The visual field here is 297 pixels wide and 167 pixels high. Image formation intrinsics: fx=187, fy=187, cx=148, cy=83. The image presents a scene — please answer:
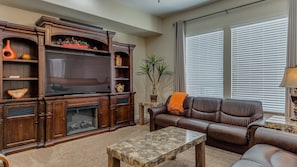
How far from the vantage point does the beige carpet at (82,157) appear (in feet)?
8.73

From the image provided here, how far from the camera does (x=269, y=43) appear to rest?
3516mm

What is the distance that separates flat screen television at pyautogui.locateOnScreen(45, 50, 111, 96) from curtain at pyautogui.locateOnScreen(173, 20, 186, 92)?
1.72 m

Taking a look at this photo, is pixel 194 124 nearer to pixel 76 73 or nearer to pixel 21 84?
pixel 76 73

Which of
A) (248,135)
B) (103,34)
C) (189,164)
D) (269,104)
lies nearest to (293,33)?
(269,104)

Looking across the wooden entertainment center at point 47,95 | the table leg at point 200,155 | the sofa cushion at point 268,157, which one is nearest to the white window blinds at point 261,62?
the sofa cushion at point 268,157

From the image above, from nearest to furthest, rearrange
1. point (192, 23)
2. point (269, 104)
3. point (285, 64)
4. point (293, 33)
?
point (293, 33) → point (285, 64) → point (269, 104) → point (192, 23)

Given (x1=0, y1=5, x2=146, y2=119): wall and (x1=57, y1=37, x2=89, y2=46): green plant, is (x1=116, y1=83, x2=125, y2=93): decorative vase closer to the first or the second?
(x1=0, y1=5, x2=146, y2=119): wall

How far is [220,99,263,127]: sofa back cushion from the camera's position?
3.32 meters

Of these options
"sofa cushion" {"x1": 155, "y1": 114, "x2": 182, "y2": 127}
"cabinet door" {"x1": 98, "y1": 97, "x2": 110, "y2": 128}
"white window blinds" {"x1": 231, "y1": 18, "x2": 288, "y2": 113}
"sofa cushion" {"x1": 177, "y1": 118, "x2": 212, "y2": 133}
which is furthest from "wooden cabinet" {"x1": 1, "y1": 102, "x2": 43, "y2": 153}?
"white window blinds" {"x1": 231, "y1": 18, "x2": 288, "y2": 113}

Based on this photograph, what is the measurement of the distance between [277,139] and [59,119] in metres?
3.45

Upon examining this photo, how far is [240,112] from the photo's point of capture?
11.4 feet

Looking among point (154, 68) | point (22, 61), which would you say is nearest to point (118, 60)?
point (154, 68)

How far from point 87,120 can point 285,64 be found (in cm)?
402

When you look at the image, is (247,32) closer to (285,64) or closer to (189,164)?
(285,64)
